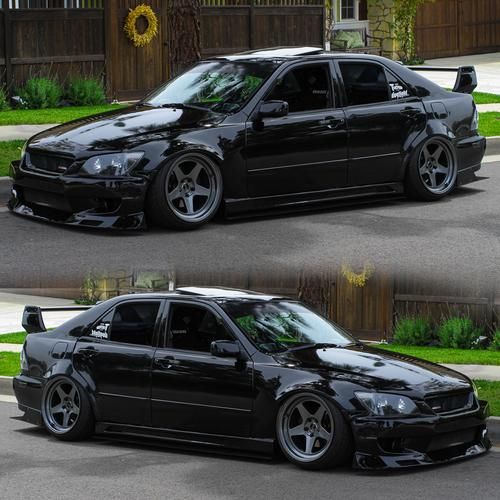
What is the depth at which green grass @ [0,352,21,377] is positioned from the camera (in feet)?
45.3

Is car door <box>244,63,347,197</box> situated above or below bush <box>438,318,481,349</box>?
above

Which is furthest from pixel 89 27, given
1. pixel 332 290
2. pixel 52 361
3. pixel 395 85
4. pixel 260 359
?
pixel 260 359

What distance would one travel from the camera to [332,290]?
17672mm

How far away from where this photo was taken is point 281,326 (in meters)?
8.70

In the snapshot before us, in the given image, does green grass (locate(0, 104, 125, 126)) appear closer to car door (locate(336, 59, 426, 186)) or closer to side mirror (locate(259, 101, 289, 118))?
car door (locate(336, 59, 426, 186))

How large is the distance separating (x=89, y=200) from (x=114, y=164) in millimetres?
421

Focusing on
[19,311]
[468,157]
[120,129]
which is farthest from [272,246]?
[19,311]

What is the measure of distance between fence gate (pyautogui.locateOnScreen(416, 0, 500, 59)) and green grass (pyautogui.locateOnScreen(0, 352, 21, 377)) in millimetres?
20911

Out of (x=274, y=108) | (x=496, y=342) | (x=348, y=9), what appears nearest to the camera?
(x=274, y=108)

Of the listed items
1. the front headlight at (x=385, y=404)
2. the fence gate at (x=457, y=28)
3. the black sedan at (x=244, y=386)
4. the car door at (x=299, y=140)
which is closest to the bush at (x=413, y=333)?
the car door at (x=299, y=140)

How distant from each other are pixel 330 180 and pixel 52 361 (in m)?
3.49

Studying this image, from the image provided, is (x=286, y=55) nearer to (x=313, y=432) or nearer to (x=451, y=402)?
(x=451, y=402)

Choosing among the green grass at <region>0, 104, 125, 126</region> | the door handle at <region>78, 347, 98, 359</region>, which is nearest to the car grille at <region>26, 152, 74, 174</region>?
the door handle at <region>78, 347, 98, 359</region>

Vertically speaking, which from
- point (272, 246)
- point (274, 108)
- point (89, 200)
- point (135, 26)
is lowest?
point (272, 246)
